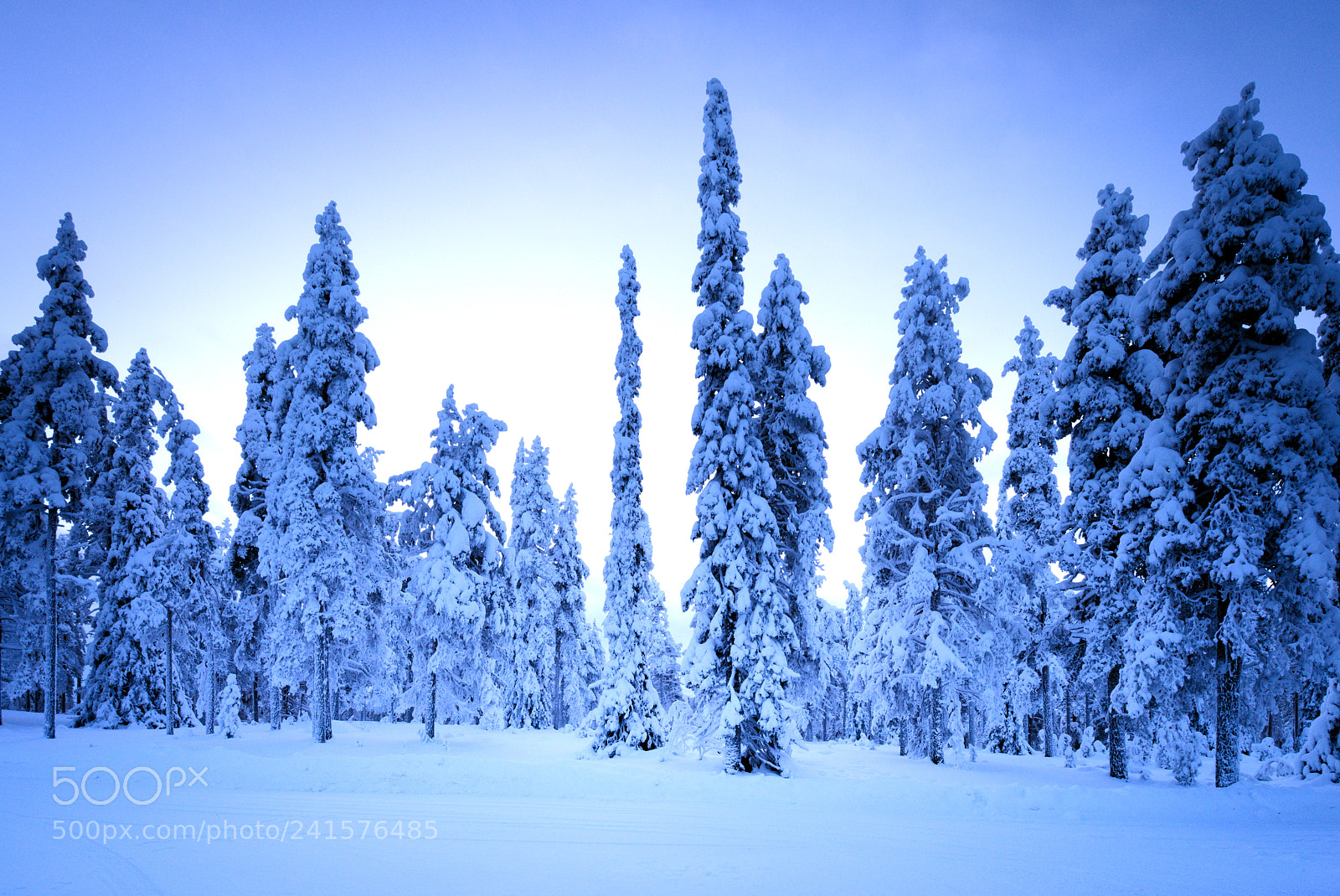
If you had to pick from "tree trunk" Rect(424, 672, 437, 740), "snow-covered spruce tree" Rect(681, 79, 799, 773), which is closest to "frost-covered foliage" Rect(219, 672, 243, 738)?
"tree trunk" Rect(424, 672, 437, 740)

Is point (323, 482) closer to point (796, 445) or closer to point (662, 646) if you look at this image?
point (796, 445)

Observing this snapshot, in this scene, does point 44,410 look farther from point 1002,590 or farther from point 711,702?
point 1002,590

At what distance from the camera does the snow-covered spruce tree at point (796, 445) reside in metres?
18.7

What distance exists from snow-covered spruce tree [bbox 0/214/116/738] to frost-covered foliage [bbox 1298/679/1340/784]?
40.7m

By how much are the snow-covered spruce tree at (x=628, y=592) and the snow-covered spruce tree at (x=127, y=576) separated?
21.1 meters

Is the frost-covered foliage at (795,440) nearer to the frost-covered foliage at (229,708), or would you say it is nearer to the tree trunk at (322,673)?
the tree trunk at (322,673)

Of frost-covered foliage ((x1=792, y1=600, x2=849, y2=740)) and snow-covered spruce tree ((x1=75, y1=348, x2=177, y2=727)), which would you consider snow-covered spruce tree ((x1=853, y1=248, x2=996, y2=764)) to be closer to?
frost-covered foliage ((x1=792, y1=600, x2=849, y2=740))

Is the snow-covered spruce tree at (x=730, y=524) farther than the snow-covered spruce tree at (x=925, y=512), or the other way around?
the snow-covered spruce tree at (x=925, y=512)

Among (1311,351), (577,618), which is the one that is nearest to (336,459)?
(577,618)

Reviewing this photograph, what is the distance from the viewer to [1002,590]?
76.3 feet

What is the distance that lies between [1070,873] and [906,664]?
468 inches

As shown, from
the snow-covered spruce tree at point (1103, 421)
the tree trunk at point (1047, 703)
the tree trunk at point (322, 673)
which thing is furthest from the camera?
the tree trunk at point (1047, 703)

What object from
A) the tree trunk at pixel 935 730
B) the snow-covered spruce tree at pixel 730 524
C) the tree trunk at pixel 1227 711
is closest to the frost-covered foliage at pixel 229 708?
the snow-covered spruce tree at pixel 730 524

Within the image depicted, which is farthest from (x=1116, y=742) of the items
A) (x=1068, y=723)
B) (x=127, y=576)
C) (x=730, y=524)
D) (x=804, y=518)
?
(x=127, y=576)
